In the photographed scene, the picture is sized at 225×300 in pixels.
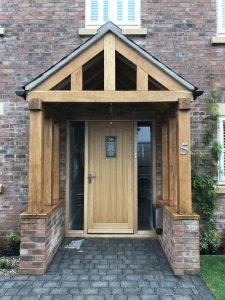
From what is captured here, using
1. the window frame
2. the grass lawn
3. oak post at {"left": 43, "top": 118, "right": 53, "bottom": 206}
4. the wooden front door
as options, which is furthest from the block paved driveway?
the window frame

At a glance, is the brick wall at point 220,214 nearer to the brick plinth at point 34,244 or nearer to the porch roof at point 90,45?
the porch roof at point 90,45

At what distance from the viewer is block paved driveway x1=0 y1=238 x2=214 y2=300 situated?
16.4 feet

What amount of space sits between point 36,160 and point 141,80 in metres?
2.28

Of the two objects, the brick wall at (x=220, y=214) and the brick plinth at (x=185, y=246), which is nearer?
the brick plinth at (x=185, y=246)

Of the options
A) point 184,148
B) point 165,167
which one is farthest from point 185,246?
point 165,167

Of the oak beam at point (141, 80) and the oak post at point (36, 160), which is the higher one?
the oak beam at point (141, 80)

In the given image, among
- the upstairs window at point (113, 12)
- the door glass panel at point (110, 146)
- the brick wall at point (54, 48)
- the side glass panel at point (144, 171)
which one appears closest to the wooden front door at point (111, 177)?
the door glass panel at point (110, 146)

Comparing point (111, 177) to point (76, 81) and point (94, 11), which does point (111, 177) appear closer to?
point (76, 81)

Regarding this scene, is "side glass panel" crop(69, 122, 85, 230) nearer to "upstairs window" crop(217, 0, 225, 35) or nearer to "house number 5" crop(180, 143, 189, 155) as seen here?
"house number 5" crop(180, 143, 189, 155)

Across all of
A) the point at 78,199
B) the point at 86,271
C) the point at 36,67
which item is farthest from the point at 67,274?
the point at 36,67

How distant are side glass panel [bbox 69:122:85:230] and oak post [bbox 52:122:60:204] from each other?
0.47 m

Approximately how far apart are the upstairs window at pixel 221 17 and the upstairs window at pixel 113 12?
1.86m

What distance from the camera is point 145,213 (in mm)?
8125

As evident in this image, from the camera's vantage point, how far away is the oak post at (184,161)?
5910mm
